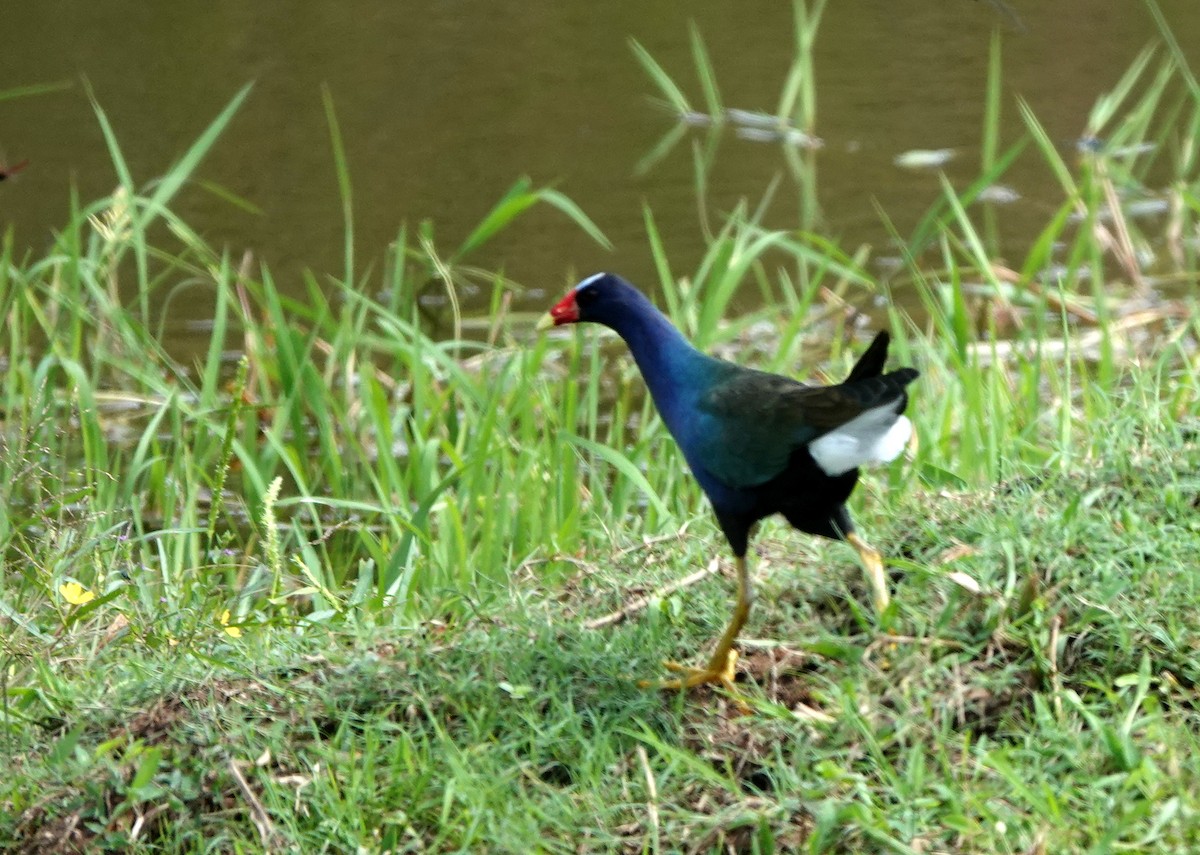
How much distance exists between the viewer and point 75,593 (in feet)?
9.64

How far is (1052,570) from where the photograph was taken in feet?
8.29

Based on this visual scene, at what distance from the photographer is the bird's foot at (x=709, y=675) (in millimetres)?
2475

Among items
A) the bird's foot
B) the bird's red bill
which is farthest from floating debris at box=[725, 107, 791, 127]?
the bird's foot

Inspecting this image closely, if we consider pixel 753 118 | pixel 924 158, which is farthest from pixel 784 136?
pixel 924 158

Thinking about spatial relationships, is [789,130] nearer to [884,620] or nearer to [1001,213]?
[1001,213]

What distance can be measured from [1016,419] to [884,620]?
1.38m

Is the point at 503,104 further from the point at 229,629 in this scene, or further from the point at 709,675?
the point at 709,675

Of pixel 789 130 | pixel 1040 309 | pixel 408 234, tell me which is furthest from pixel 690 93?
pixel 1040 309

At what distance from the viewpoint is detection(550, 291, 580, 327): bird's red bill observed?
2980 mm

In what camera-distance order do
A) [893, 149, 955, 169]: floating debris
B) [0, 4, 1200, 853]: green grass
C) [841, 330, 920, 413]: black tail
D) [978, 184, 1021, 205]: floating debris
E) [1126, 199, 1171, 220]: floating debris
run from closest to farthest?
[0, 4, 1200, 853]: green grass → [841, 330, 920, 413]: black tail → [1126, 199, 1171, 220]: floating debris → [978, 184, 1021, 205]: floating debris → [893, 149, 955, 169]: floating debris

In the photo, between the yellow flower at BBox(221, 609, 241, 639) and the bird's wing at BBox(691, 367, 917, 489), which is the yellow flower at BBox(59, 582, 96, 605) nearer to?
the yellow flower at BBox(221, 609, 241, 639)

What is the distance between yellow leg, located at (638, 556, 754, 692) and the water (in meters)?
2.92

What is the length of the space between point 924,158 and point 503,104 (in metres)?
1.83

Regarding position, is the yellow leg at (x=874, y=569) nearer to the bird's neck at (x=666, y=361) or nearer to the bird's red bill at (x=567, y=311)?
the bird's neck at (x=666, y=361)
